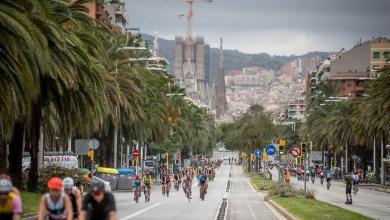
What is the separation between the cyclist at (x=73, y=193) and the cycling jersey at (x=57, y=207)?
0.95 m

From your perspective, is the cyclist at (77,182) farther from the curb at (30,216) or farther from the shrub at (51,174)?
the shrub at (51,174)

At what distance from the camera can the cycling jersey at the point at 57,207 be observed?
16.1m

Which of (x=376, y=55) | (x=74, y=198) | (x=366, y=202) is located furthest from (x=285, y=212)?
(x=376, y=55)

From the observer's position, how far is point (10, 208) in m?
15.4

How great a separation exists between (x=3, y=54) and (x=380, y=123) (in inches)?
1825

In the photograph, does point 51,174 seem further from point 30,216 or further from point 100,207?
point 100,207

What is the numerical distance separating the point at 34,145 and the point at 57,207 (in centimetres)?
3024

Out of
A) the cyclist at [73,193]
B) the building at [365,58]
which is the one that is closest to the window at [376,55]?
the building at [365,58]

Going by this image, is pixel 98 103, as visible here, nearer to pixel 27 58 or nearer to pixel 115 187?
pixel 27 58

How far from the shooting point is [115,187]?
7331 cm

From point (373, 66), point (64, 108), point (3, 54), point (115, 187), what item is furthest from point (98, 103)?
point (373, 66)

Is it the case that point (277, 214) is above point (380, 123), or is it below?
below

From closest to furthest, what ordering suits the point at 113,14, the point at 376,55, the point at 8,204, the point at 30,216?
the point at 8,204 < the point at 30,216 < the point at 113,14 < the point at 376,55

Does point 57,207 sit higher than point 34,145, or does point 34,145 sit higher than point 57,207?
point 34,145
